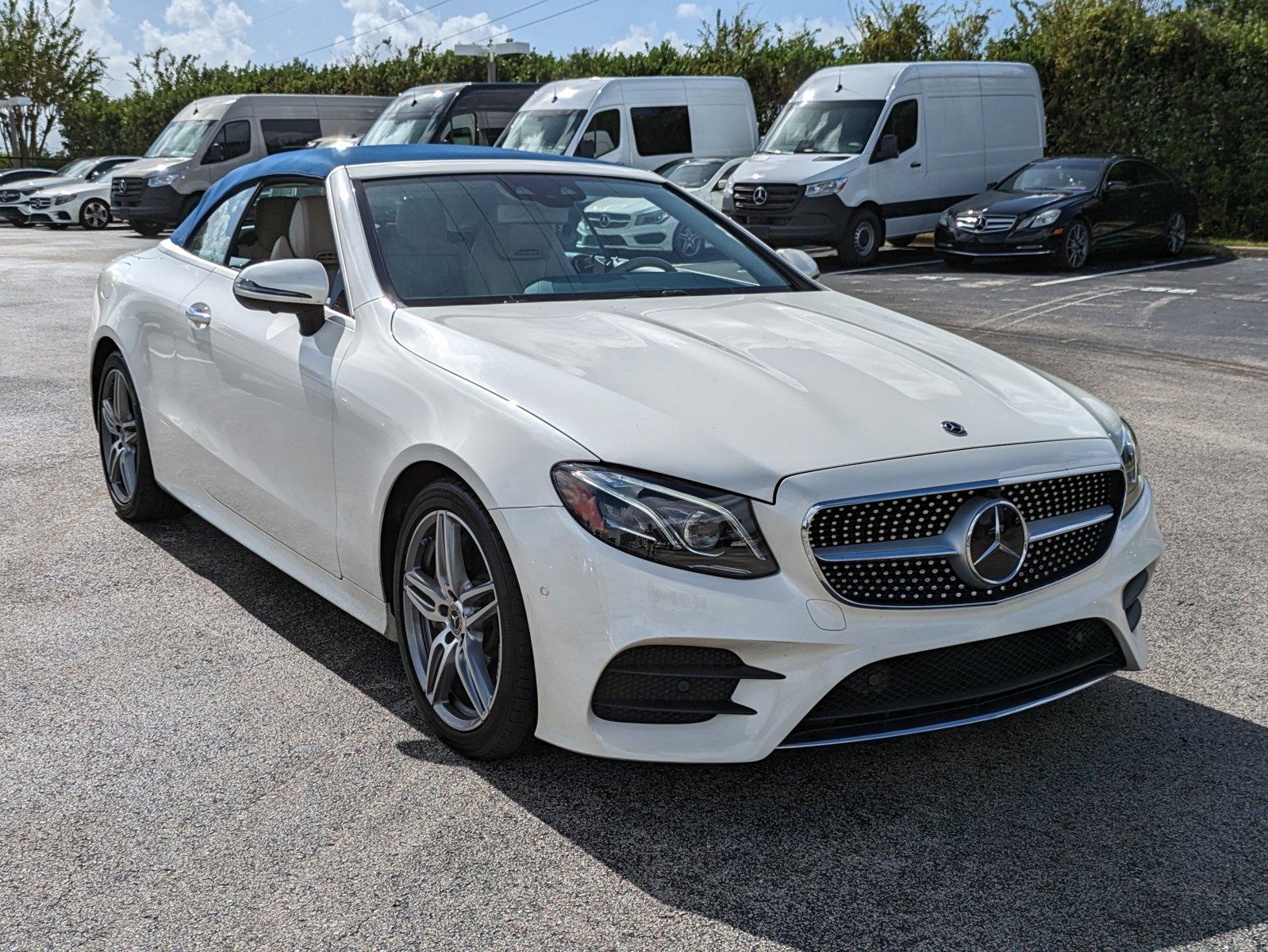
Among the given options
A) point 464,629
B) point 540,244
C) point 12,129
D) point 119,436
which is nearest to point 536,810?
point 464,629

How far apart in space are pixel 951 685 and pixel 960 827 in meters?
0.33

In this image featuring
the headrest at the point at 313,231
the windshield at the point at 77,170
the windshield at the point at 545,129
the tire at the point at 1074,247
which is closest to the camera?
the headrest at the point at 313,231

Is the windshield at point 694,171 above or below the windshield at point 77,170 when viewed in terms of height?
below

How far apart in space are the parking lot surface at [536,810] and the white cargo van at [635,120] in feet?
52.6

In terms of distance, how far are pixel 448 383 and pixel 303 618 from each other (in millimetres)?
1444

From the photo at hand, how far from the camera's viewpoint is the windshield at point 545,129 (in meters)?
20.0

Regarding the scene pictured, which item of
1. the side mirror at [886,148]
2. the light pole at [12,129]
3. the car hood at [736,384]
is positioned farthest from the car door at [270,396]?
the light pole at [12,129]

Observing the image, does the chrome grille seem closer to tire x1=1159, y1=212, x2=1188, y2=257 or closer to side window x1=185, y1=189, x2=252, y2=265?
side window x1=185, y1=189, x2=252, y2=265

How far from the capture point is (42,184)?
29.5 metres

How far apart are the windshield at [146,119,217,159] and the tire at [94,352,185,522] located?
20473mm

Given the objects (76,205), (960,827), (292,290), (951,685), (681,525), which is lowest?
(960,827)

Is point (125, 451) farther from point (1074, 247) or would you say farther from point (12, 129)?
point (12, 129)

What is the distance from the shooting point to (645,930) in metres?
2.75

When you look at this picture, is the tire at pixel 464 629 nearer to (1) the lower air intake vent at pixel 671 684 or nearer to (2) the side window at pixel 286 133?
(1) the lower air intake vent at pixel 671 684
